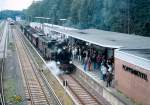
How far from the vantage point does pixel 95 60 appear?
26.0m

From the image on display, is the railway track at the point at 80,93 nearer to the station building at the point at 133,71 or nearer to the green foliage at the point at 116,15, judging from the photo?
the station building at the point at 133,71

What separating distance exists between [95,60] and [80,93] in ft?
12.9

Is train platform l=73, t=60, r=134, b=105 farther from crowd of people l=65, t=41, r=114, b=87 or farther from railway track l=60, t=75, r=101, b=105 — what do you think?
railway track l=60, t=75, r=101, b=105

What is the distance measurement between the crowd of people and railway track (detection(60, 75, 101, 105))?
140 centimetres

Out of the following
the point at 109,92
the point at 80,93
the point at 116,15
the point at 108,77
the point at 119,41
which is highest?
the point at 116,15

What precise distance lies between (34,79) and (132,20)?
2555 cm

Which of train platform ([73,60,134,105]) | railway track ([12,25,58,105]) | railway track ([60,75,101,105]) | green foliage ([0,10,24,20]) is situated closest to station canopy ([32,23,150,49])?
train platform ([73,60,134,105])

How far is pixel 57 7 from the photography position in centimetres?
9650

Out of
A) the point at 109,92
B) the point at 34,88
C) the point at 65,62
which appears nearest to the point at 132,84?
the point at 109,92

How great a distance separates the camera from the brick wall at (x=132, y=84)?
16.7 metres

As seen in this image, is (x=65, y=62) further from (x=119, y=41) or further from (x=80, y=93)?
(x=80, y=93)

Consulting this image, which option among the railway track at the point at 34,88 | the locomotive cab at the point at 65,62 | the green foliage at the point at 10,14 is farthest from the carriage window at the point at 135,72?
the green foliage at the point at 10,14

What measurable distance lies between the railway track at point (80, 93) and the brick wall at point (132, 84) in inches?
77.6

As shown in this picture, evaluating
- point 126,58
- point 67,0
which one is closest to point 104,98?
point 126,58
